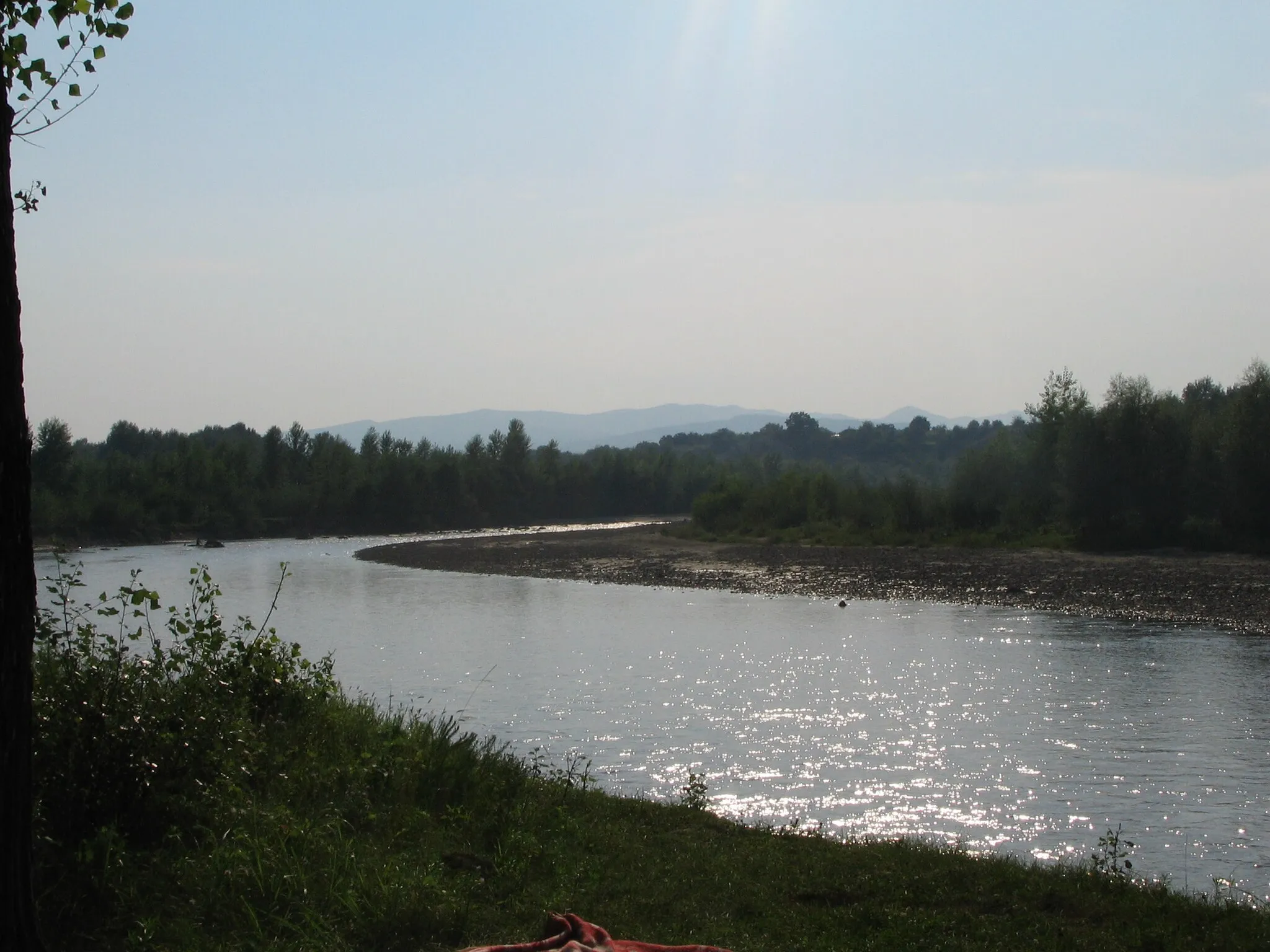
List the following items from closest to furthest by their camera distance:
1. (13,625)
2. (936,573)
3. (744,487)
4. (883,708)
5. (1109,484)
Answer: (13,625) < (883,708) < (936,573) < (1109,484) < (744,487)

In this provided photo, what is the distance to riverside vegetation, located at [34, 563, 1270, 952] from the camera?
239 inches

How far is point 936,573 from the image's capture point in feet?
135

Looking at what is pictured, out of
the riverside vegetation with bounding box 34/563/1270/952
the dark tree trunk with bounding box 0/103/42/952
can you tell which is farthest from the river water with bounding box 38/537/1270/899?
the dark tree trunk with bounding box 0/103/42/952

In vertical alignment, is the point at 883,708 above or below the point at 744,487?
below

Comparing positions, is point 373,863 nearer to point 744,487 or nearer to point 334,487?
point 744,487

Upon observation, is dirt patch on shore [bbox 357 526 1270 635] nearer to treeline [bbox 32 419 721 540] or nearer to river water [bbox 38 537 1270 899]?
river water [bbox 38 537 1270 899]

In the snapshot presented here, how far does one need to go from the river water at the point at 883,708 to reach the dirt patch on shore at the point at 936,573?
2.49 m

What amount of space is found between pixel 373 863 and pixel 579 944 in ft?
5.30

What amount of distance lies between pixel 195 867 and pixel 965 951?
432 cm

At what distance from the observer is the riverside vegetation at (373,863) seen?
6.06 m

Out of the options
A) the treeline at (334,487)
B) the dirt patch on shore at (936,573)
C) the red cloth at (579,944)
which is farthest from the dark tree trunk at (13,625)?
the treeline at (334,487)

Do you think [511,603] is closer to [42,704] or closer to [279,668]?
[279,668]

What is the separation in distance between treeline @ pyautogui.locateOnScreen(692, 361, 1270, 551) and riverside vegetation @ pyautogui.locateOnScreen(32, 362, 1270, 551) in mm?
74

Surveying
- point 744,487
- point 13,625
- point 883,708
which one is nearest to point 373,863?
point 13,625
